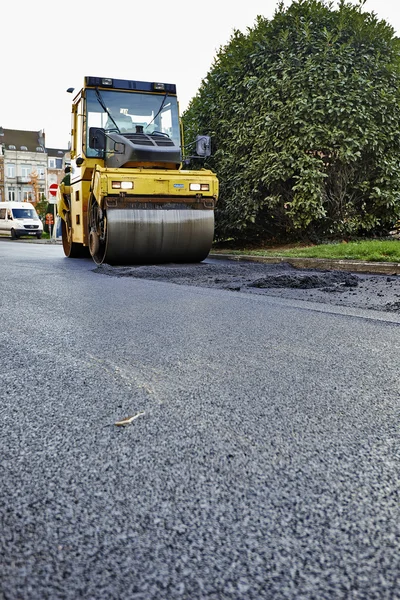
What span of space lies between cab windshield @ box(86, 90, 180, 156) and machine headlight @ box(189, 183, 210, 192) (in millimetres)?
1283

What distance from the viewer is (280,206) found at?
14.8 m

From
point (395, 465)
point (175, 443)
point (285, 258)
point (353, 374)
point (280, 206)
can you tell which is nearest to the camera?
point (395, 465)

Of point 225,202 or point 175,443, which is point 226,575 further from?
point 225,202

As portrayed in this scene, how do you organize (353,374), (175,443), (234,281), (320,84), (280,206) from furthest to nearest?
(280,206) < (320,84) < (234,281) < (353,374) < (175,443)

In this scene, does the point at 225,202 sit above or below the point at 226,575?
above

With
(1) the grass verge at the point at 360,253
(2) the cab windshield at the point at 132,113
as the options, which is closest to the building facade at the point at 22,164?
(2) the cab windshield at the point at 132,113

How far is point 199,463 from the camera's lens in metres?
2.12

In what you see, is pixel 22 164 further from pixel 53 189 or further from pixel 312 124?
pixel 312 124

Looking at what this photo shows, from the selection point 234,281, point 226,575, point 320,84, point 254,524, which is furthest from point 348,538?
point 320,84

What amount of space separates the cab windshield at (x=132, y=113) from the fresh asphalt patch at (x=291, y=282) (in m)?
3.02

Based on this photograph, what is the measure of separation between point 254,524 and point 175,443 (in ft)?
2.22

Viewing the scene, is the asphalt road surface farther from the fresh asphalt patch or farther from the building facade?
the building facade

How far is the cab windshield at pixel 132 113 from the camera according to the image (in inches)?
A: 465

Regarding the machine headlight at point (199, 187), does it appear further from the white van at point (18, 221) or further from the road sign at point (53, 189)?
the white van at point (18, 221)
